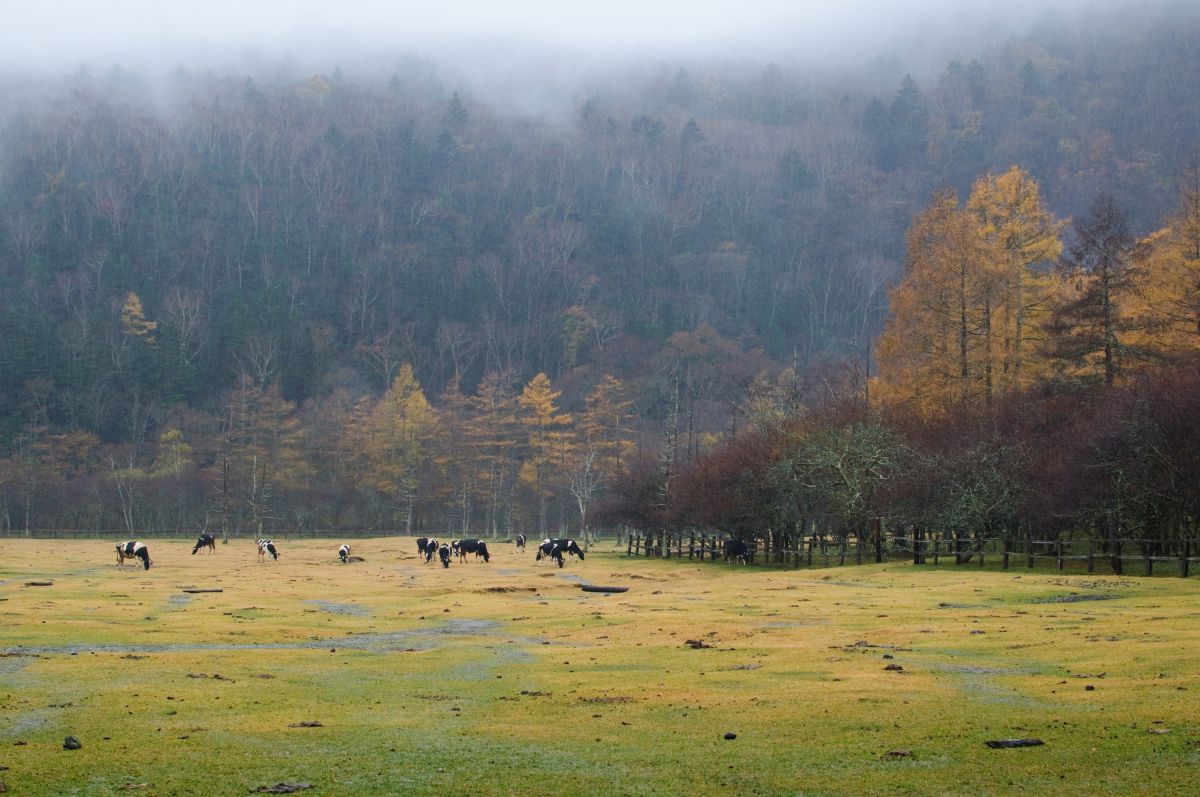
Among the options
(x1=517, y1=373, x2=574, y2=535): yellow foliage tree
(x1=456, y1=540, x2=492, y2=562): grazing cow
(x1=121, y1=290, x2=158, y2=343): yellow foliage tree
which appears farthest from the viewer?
(x1=121, y1=290, x2=158, y2=343): yellow foliage tree

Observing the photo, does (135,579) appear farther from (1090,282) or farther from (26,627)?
(1090,282)

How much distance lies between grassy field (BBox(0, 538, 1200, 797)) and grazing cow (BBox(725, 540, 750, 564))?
29518mm

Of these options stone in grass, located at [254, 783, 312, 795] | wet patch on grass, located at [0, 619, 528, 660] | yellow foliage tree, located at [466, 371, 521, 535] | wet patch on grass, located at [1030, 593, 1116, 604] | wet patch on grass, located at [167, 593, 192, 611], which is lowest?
wet patch on grass, located at [167, 593, 192, 611]

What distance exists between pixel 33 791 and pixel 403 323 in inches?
7184

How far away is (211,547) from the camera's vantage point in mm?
82500

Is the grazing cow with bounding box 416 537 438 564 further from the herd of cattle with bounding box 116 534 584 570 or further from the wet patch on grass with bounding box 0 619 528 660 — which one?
the wet patch on grass with bounding box 0 619 528 660

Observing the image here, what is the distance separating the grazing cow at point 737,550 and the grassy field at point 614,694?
2952 centimetres

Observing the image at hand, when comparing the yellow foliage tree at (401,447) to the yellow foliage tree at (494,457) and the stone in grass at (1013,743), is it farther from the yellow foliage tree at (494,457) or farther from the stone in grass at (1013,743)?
the stone in grass at (1013,743)

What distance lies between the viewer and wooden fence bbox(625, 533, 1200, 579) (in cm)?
4369

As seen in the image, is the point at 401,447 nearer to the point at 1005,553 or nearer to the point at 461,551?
the point at 461,551

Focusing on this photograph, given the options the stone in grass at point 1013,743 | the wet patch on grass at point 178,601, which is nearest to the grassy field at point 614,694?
the stone in grass at point 1013,743

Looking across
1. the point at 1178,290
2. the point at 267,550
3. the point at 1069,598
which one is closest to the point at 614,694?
the point at 1069,598

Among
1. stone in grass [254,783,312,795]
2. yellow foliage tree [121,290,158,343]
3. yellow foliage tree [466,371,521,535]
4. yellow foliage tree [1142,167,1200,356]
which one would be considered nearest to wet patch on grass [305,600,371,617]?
stone in grass [254,783,312,795]

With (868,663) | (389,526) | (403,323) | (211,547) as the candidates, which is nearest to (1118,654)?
(868,663)
